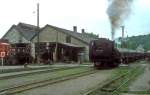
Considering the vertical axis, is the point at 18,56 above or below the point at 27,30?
below

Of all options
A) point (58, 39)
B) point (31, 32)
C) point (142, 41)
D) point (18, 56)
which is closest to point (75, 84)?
point (18, 56)

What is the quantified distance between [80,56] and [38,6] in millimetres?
14629

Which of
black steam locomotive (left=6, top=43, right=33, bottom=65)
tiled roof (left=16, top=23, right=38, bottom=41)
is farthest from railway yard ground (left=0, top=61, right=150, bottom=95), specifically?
tiled roof (left=16, top=23, right=38, bottom=41)

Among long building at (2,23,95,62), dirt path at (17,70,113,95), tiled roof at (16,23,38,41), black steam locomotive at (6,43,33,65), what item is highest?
tiled roof at (16,23,38,41)

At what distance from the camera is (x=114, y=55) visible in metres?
44.2

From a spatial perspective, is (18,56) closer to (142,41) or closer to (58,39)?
(58,39)

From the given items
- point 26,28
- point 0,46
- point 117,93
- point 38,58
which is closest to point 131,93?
point 117,93

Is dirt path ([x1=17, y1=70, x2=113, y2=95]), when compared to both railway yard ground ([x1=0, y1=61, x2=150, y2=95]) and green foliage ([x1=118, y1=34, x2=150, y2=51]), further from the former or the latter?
green foliage ([x1=118, y1=34, x2=150, y2=51])

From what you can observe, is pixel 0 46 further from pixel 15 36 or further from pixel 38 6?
pixel 15 36

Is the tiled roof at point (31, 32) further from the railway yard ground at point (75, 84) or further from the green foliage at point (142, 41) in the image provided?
the green foliage at point (142, 41)


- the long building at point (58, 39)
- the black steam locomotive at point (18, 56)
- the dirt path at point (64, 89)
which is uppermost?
the long building at point (58, 39)

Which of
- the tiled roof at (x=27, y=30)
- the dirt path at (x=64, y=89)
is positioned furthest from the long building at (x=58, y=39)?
the dirt path at (x=64, y=89)

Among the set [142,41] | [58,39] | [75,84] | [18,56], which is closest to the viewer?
[75,84]

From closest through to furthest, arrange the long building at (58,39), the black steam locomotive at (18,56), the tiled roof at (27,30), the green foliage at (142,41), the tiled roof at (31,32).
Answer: the black steam locomotive at (18,56) < the long building at (58,39) < the tiled roof at (31,32) < the tiled roof at (27,30) < the green foliage at (142,41)
